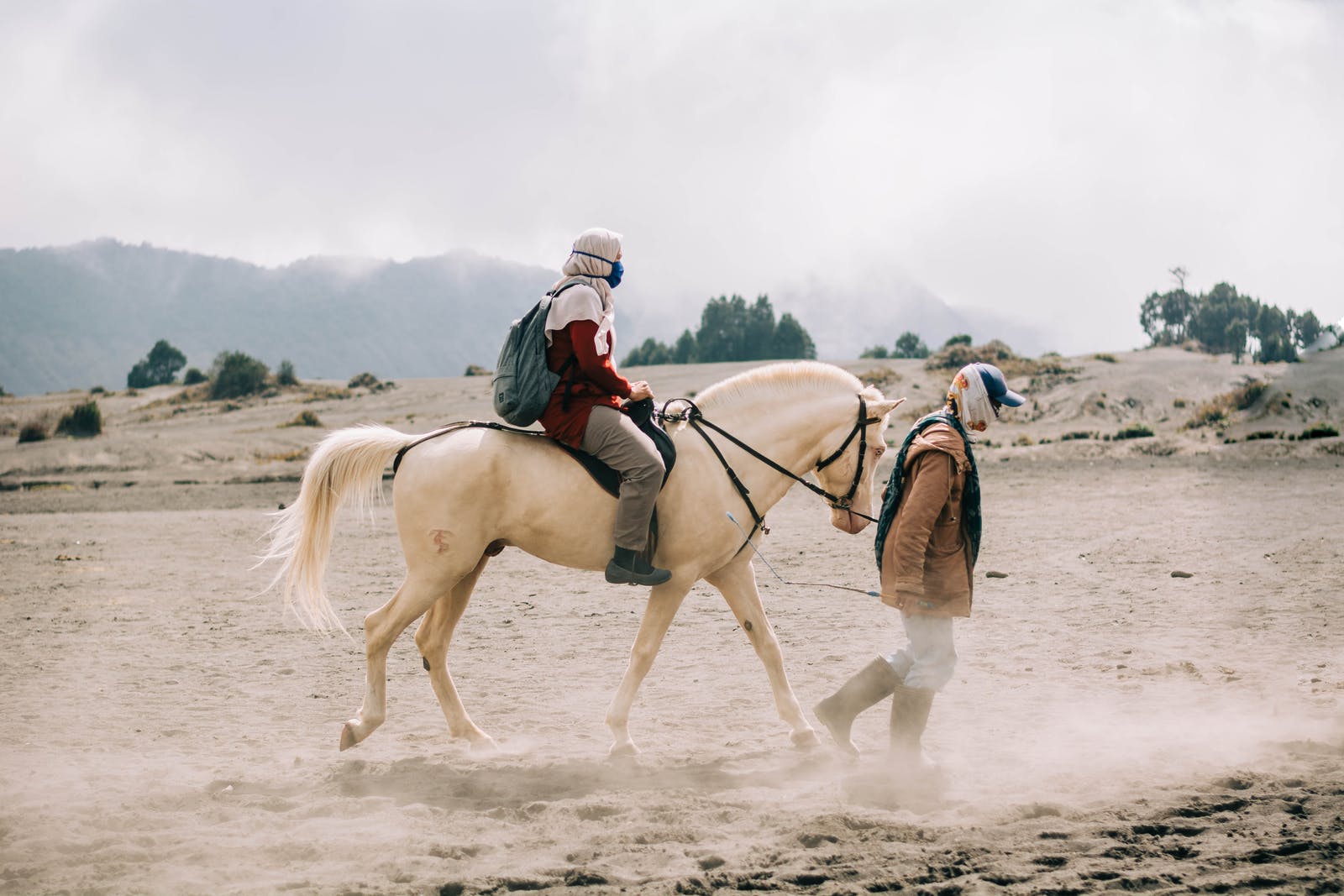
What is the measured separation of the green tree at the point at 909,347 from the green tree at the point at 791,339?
7402 mm

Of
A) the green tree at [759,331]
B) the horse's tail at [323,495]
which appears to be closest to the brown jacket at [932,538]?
the horse's tail at [323,495]

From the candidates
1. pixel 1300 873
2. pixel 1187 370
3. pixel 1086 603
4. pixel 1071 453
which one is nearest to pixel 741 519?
pixel 1300 873

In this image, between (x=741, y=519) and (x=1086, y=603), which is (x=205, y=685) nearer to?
(x=741, y=519)

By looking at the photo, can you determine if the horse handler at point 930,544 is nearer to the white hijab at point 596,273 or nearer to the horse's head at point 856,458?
the horse's head at point 856,458

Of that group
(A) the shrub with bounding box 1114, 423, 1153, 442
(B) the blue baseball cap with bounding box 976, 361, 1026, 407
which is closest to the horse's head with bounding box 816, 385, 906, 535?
(B) the blue baseball cap with bounding box 976, 361, 1026, 407

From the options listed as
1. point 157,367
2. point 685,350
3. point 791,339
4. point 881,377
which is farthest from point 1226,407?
point 157,367

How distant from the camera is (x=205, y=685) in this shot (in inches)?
302

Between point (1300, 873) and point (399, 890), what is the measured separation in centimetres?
346

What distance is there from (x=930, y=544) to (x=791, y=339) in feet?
290

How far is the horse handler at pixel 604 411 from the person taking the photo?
222 inches

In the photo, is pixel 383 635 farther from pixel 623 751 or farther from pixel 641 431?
pixel 641 431

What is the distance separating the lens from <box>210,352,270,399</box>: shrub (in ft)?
182

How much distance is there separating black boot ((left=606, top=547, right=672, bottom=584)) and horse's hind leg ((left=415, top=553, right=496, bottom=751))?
2.61 feet

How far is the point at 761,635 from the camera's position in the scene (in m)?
6.10
